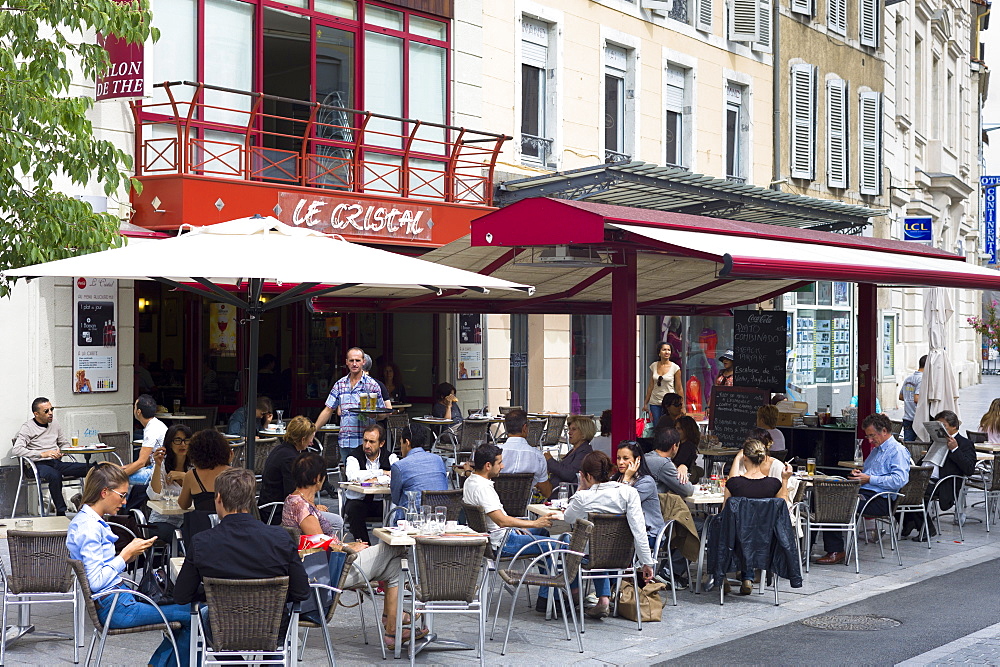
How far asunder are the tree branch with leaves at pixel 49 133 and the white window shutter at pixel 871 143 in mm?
22037

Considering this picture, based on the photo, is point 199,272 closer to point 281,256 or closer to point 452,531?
point 281,256

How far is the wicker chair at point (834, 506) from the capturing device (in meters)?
10.5

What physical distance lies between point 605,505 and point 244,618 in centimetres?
308

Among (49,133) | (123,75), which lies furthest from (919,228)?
(49,133)

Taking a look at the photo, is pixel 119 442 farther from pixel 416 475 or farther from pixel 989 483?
pixel 989 483

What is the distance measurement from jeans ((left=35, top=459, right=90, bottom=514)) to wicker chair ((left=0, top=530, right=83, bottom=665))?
4518 millimetres

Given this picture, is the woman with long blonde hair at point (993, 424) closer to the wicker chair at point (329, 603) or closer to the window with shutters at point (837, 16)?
the wicker chair at point (329, 603)

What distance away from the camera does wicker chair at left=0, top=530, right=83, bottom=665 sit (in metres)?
7.32

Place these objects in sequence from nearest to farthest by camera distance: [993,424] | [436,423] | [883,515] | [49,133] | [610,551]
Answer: [610,551], [49,133], [883,515], [993,424], [436,423]

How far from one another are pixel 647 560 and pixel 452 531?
1352 mm

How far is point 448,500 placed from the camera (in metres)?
8.91

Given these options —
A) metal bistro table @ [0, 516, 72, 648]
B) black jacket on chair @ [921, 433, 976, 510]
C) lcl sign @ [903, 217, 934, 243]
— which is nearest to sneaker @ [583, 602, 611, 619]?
metal bistro table @ [0, 516, 72, 648]

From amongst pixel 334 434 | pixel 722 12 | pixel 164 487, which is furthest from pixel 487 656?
pixel 722 12

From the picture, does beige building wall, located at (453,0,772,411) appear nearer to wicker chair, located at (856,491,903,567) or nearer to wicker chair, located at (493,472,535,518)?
wicker chair, located at (856,491,903,567)
